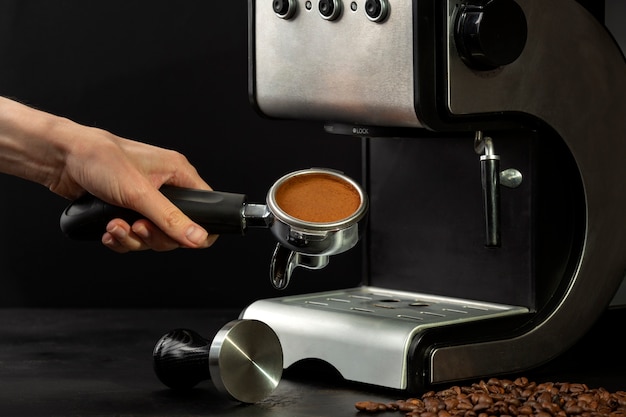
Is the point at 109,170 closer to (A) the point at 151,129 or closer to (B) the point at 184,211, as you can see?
(B) the point at 184,211

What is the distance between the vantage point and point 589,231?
1.29 metres

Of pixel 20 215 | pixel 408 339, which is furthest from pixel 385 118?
pixel 20 215

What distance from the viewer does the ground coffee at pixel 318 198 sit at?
1.15m

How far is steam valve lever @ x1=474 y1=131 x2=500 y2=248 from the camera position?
1.20m

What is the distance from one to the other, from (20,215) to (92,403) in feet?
2.25

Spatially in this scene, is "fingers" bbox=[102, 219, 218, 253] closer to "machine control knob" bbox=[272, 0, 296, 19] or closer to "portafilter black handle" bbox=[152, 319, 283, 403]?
"portafilter black handle" bbox=[152, 319, 283, 403]

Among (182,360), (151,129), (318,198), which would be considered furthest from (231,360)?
(151,129)

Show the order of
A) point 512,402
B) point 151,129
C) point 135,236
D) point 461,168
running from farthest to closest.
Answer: point 151,129 → point 461,168 → point 135,236 → point 512,402

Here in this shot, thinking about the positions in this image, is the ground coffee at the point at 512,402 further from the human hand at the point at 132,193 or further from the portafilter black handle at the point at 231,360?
the human hand at the point at 132,193

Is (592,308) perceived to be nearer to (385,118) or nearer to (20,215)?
(385,118)

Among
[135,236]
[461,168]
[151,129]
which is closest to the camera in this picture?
[135,236]

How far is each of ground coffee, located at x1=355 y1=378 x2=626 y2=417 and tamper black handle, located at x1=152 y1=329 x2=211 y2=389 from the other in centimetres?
16

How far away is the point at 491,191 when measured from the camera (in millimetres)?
1199

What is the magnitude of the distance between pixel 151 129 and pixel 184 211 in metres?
0.62
